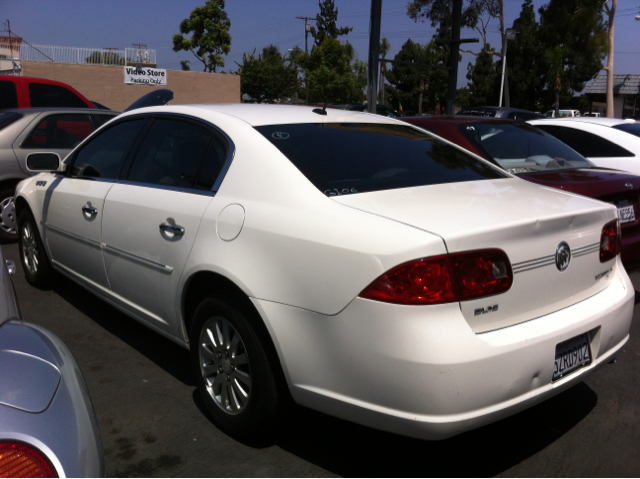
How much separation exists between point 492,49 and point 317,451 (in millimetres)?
52960

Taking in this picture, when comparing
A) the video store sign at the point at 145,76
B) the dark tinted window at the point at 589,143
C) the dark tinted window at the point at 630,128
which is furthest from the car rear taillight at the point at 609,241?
the video store sign at the point at 145,76

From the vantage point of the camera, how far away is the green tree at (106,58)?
29.8 metres

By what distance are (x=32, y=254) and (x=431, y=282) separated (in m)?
4.21

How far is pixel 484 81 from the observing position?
53.0 m

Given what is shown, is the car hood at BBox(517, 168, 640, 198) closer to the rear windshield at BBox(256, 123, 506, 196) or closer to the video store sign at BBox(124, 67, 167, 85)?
the rear windshield at BBox(256, 123, 506, 196)

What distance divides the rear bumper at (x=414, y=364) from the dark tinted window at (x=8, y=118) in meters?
6.00

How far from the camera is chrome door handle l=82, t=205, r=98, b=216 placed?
3.97 meters

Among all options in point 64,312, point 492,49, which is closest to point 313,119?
point 64,312

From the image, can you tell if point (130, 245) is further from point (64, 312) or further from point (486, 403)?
point (486, 403)

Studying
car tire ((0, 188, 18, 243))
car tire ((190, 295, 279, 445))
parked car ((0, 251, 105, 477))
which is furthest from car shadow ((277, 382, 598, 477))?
car tire ((0, 188, 18, 243))

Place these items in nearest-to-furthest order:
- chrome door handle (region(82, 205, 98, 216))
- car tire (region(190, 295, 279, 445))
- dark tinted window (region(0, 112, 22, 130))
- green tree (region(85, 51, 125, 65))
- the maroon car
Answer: car tire (region(190, 295, 279, 445))
chrome door handle (region(82, 205, 98, 216))
the maroon car
dark tinted window (region(0, 112, 22, 130))
green tree (region(85, 51, 125, 65))

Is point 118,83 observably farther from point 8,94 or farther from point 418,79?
point 418,79

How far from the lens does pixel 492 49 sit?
5100cm

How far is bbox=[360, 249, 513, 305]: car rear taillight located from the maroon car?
2346mm
